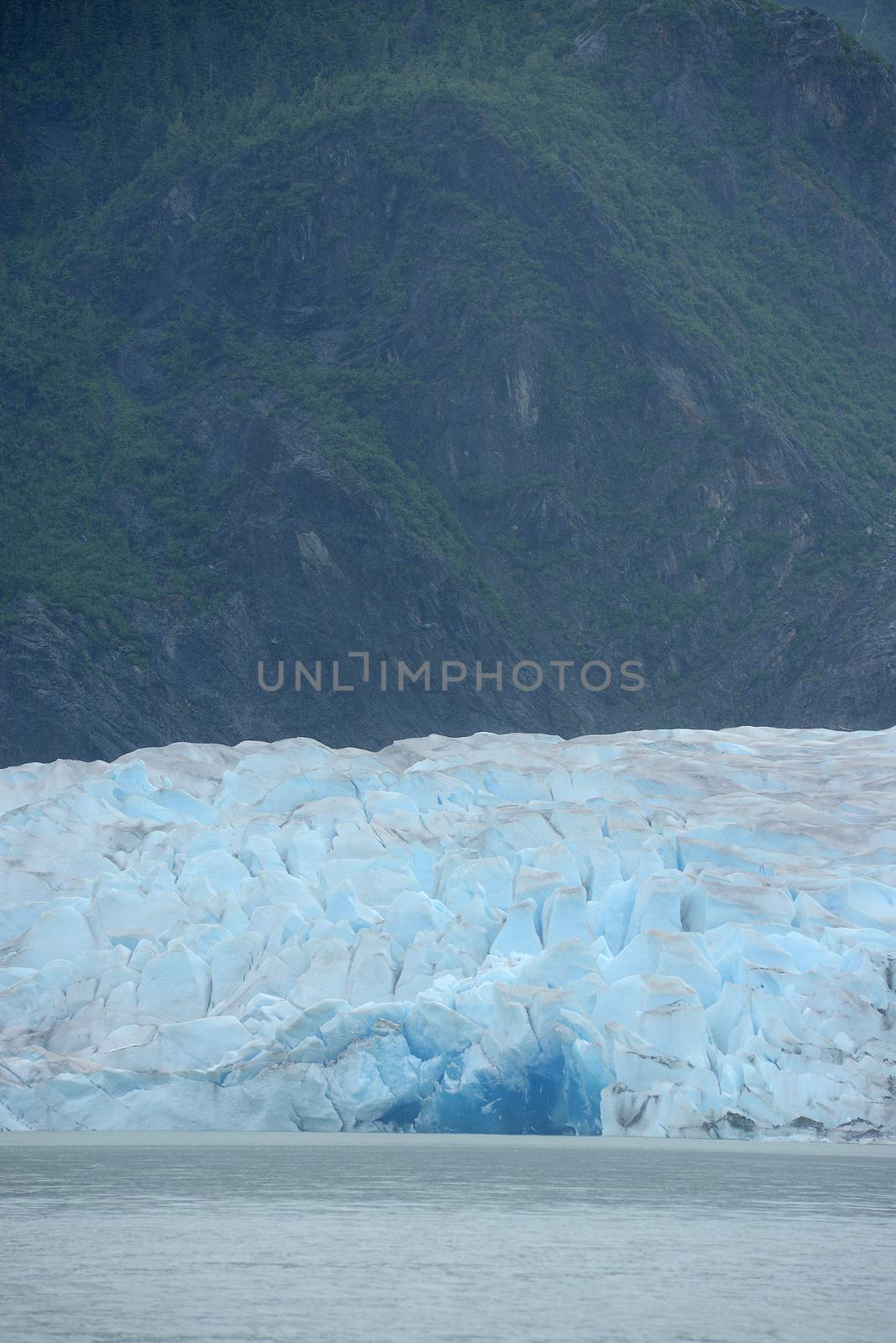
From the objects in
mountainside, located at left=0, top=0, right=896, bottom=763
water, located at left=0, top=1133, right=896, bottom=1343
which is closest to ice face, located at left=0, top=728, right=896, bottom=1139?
water, located at left=0, top=1133, right=896, bottom=1343

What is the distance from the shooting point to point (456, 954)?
2475cm

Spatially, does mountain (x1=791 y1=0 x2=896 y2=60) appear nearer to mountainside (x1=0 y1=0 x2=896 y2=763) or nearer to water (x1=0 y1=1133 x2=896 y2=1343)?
mountainside (x1=0 y1=0 x2=896 y2=763)

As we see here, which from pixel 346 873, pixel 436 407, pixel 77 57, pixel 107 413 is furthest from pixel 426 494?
pixel 346 873

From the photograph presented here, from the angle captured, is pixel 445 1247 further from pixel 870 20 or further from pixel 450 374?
pixel 870 20

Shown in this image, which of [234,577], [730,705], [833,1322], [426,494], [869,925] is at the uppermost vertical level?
[426,494]

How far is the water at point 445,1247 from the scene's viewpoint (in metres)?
13.0

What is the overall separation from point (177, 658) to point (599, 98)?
34077mm

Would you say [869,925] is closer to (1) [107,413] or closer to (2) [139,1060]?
(2) [139,1060]

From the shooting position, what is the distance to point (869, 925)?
2566cm

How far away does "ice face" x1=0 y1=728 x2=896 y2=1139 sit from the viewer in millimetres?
22922

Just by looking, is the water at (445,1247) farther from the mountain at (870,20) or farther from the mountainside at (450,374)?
the mountain at (870,20)

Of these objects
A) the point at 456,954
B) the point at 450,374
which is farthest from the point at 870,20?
the point at 456,954

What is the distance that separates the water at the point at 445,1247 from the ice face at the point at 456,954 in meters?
0.79

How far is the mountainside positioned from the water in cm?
3176
